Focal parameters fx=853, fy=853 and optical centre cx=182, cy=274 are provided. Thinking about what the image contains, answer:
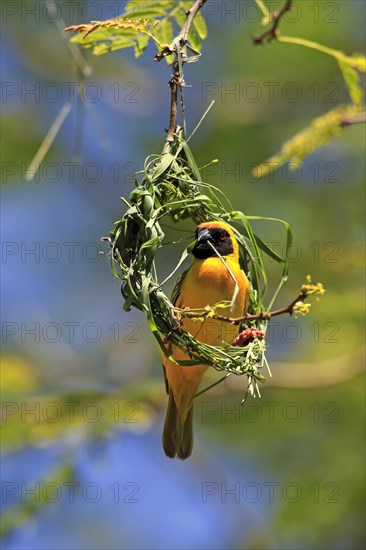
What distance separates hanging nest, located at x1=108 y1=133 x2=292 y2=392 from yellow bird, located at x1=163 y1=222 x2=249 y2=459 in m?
0.13

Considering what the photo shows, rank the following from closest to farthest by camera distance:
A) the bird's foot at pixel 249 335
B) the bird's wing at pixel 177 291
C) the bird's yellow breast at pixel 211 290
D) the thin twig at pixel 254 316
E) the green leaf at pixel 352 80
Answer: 1. the thin twig at pixel 254 316
2. the green leaf at pixel 352 80
3. the bird's foot at pixel 249 335
4. the bird's yellow breast at pixel 211 290
5. the bird's wing at pixel 177 291

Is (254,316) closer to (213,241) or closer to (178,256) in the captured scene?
(213,241)

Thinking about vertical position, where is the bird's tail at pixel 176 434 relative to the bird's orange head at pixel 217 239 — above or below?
below

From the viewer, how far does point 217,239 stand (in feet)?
11.5

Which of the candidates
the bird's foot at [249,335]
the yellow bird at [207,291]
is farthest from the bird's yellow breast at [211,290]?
the bird's foot at [249,335]

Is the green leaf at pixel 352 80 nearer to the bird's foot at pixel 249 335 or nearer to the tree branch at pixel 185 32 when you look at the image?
the tree branch at pixel 185 32

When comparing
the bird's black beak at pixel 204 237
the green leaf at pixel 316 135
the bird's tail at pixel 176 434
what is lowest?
the bird's tail at pixel 176 434

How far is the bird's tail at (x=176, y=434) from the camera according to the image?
4.30 metres

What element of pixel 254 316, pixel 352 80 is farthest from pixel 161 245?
pixel 352 80

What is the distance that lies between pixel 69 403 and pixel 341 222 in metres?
2.60

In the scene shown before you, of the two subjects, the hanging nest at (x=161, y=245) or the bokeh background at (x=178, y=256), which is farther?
the bokeh background at (x=178, y=256)

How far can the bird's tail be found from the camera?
430 cm

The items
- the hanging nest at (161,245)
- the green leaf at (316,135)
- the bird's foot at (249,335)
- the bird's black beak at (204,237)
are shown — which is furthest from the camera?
the bird's black beak at (204,237)

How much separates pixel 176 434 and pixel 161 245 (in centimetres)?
152
